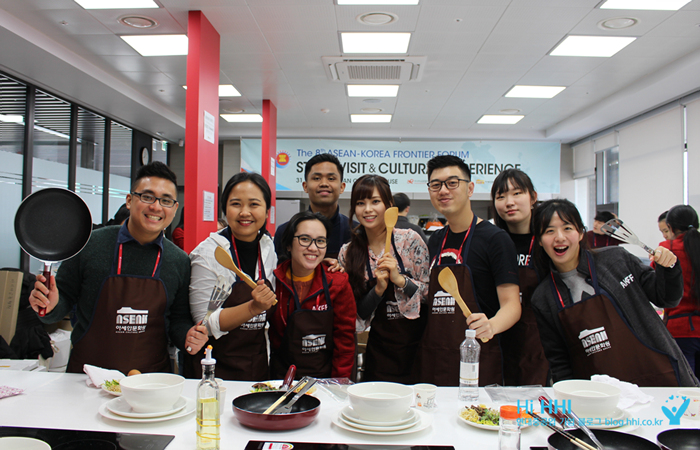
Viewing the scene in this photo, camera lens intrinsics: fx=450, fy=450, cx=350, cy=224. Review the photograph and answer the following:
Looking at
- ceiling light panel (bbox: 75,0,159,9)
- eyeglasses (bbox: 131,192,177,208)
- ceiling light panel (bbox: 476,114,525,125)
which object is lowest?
eyeglasses (bbox: 131,192,177,208)

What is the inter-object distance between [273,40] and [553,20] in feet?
8.27

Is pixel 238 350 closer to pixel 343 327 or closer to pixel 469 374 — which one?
pixel 343 327

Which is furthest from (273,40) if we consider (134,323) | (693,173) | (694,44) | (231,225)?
(693,173)

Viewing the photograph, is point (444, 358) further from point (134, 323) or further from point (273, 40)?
point (273, 40)

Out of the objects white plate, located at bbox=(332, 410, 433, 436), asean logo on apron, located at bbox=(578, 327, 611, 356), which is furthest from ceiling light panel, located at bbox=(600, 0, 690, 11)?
white plate, located at bbox=(332, 410, 433, 436)

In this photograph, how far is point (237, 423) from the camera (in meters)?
1.14

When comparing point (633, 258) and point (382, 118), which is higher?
point (382, 118)

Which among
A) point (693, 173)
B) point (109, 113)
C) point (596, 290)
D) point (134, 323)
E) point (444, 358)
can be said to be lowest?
point (444, 358)

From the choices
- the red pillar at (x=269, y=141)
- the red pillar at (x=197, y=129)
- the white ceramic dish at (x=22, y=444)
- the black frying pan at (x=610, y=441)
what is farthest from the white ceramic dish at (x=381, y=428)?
the red pillar at (x=269, y=141)

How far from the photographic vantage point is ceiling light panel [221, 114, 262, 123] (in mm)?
7031

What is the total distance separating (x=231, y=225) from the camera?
181 cm

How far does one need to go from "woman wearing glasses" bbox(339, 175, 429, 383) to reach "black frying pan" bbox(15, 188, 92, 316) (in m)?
1.08

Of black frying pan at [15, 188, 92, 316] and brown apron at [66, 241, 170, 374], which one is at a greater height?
black frying pan at [15, 188, 92, 316]

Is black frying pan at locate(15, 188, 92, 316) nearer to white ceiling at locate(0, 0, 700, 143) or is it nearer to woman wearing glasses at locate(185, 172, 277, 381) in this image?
woman wearing glasses at locate(185, 172, 277, 381)
